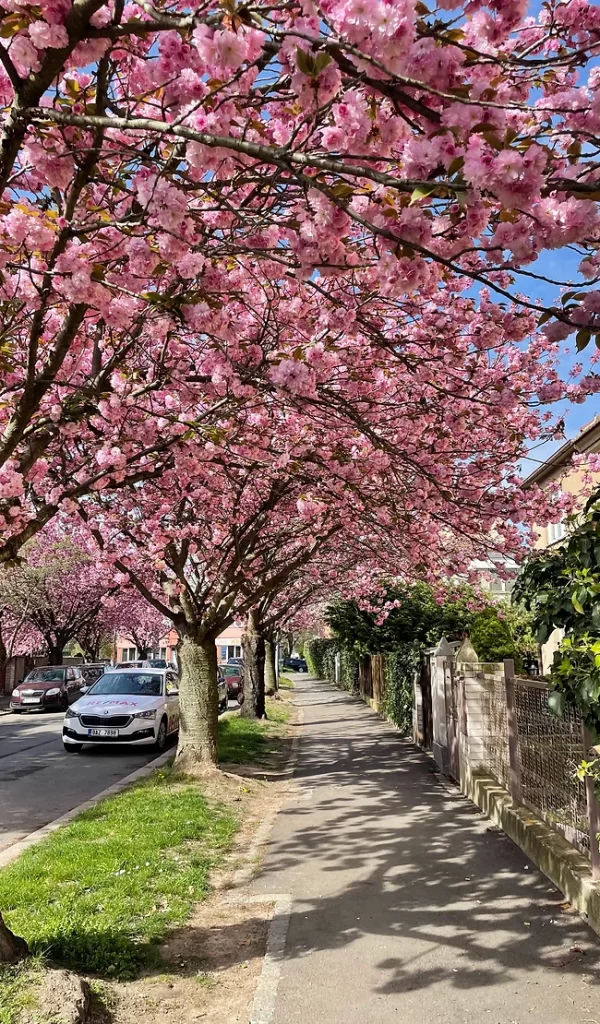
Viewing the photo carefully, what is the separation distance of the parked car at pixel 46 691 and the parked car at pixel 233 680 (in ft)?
20.7

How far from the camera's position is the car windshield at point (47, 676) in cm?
2838

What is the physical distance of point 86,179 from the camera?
3.93 meters

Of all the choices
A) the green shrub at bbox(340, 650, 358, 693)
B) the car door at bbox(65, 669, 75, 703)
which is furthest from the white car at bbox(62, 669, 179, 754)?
the green shrub at bbox(340, 650, 358, 693)

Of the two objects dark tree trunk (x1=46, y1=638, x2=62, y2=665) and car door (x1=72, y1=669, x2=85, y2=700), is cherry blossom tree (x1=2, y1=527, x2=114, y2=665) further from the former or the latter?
car door (x1=72, y1=669, x2=85, y2=700)

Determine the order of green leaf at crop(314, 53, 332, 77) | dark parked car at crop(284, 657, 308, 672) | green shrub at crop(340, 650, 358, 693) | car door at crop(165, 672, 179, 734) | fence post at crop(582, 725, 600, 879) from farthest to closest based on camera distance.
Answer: dark parked car at crop(284, 657, 308, 672)
green shrub at crop(340, 650, 358, 693)
car door at crop(165, 672, 179, 734)
fence post at crop(582, 725, 600, 879)
green leaf at crop(314, 53, 332, 77)

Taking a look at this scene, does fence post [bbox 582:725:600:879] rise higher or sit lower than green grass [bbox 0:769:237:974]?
higher

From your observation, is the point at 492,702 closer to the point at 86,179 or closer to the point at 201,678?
the point at 201,678

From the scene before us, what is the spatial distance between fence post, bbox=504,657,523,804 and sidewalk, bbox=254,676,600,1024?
48 cm

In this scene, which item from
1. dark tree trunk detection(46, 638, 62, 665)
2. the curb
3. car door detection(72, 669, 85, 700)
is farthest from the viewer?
dark tree trunk detection(46, 638, 62, 665)

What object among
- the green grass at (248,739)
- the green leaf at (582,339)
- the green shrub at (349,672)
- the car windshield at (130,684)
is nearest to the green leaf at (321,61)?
the green leaf at (582,339)

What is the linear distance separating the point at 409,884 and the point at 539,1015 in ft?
7.33

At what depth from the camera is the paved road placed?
9398 millimetres

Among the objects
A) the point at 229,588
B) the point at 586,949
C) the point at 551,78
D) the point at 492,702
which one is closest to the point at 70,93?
the point at 551,78

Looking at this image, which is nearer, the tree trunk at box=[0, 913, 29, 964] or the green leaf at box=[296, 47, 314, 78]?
the green leaf at box=[296, 47, 314, 78]
